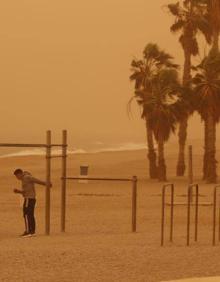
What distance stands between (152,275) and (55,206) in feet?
65.2

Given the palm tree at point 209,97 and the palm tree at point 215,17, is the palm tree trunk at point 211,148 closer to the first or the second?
the palm tree at point 209,97

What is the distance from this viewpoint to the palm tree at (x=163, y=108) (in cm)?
5556

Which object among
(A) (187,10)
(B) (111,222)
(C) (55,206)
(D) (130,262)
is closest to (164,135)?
(A) (187,10)

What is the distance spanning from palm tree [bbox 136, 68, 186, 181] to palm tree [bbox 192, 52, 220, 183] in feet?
5.67

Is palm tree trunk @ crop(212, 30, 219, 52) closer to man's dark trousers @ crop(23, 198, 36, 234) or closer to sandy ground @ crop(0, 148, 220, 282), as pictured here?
sandy ground @ crop(0, 148, 220, 282)

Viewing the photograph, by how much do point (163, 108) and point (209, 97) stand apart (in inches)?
135

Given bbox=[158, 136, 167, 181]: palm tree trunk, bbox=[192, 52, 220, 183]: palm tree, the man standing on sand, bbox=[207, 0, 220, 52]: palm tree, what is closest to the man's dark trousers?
the man standing on sand

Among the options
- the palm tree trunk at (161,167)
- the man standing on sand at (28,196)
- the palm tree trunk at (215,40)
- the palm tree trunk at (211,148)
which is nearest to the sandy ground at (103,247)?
the man standing on sand at (28,196)

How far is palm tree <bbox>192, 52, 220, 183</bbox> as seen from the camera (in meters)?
53.2

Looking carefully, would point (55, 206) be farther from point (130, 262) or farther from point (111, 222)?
point (130, 262)

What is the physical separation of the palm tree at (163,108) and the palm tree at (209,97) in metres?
1.73

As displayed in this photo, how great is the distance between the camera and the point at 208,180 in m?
52.7

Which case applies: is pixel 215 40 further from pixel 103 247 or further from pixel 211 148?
pixel 103 247

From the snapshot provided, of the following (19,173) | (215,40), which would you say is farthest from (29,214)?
(215,40)
